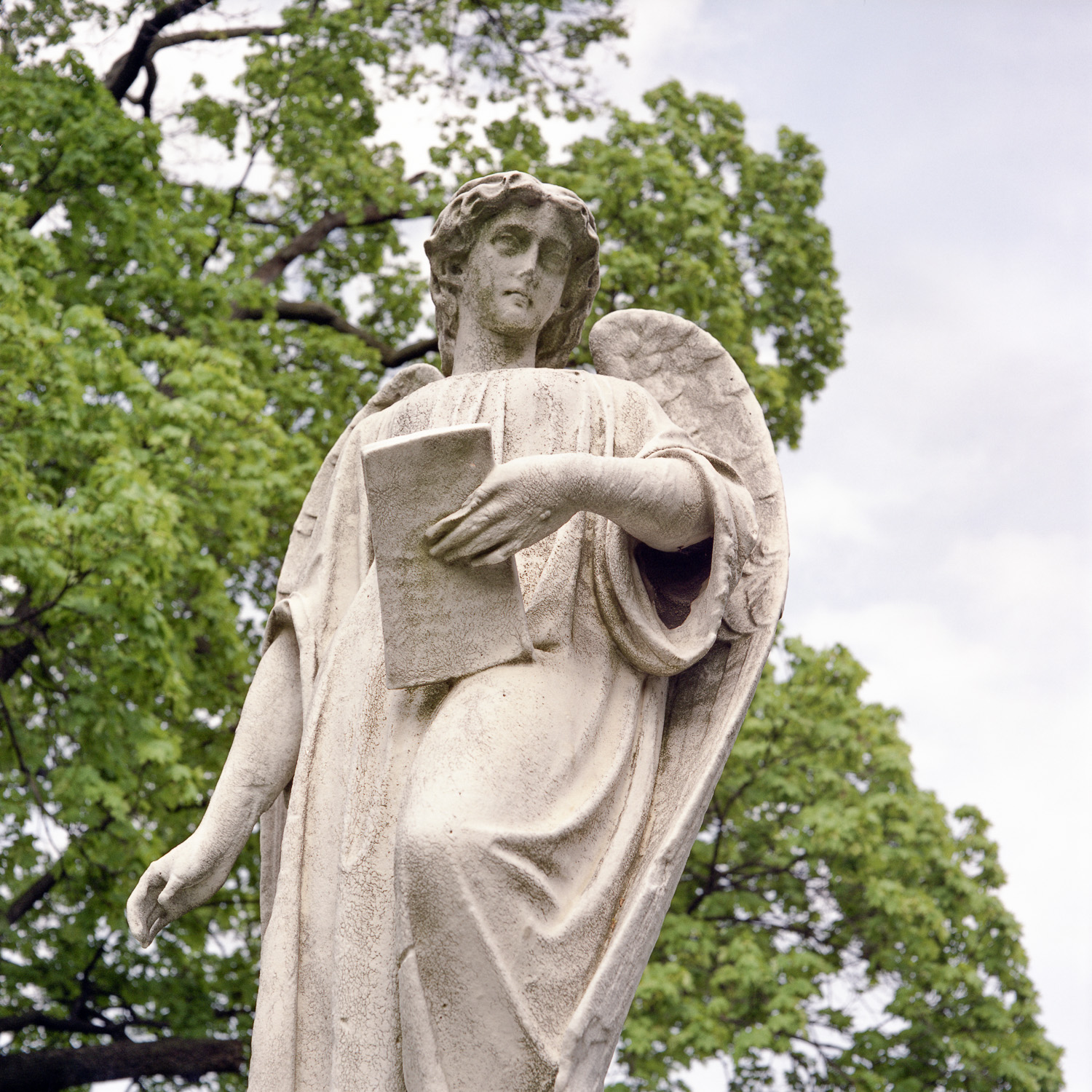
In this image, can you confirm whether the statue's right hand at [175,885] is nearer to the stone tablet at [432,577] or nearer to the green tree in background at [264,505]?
the stone tablet at [432,577]

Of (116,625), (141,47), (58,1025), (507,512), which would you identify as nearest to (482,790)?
(507,512)

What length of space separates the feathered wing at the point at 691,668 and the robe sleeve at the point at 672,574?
0.45ft

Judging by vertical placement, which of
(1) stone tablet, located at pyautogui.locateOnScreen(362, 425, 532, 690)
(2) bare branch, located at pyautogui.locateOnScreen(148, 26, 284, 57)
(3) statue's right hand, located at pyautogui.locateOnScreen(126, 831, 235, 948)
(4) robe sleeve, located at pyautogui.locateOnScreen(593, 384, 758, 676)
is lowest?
(3) statue's right hand, located at pyautogui.locateOnScreen(126, 831, 235, 948)

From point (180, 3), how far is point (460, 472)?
491 inches

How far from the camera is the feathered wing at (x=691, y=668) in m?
3.57

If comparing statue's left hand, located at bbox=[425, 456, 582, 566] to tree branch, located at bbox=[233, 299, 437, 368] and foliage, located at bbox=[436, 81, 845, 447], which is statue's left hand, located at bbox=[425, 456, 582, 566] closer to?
foliage, located at bbox=[436, 81, 845, 447]

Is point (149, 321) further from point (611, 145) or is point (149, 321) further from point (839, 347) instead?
point (839, 347)

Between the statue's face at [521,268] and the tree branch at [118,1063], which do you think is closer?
the statue's face at [521,268]

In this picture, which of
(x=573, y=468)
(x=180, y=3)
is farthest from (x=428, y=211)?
(x=573, y=468)

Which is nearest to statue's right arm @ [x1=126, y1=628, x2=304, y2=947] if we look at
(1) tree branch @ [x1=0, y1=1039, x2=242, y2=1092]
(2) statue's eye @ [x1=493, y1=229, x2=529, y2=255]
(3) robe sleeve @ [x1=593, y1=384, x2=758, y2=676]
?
(3) robe sleeve @ [x1=593, y1=384, x2=758, y2=676]

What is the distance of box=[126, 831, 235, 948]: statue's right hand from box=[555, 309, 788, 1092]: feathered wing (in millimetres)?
1057

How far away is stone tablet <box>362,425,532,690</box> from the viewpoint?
3623 millimetres

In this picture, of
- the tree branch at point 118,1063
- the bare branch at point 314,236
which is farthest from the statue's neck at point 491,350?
the bare branch at point 314,236

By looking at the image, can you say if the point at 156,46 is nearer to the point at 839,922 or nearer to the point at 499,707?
the point at 839,922
